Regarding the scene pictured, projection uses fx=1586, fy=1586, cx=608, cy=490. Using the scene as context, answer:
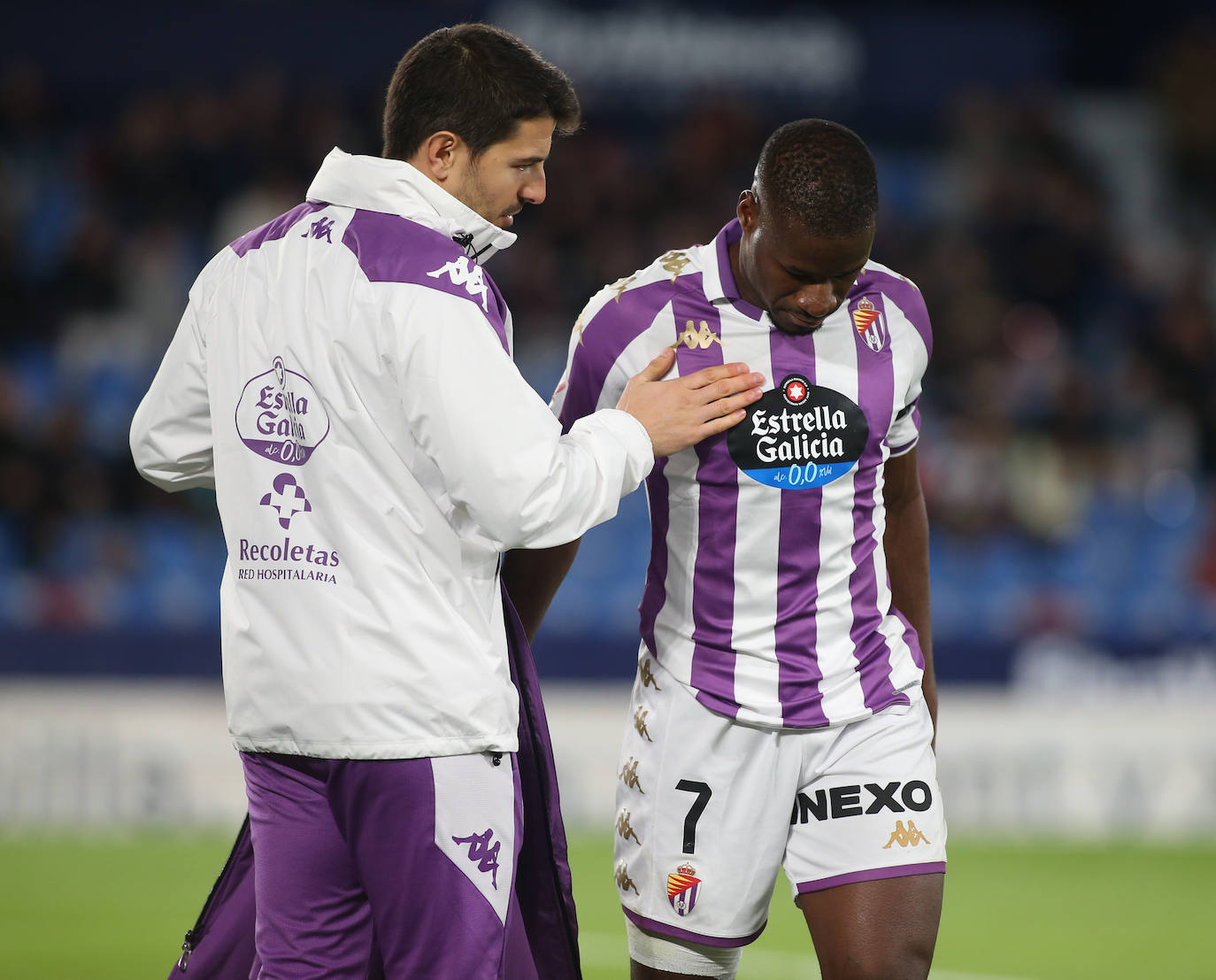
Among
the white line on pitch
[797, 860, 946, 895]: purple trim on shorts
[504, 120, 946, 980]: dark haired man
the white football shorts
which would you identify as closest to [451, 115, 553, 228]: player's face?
[504, 120, 946, 980]: dark haired man

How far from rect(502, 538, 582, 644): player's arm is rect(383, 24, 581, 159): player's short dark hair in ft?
3.29

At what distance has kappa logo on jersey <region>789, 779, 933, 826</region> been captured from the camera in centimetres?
324

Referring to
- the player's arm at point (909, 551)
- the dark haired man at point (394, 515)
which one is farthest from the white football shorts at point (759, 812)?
the dark haired man at point (394, 515)

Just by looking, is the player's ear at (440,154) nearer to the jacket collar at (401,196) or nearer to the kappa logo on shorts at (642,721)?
the jacket collar at (401,196)

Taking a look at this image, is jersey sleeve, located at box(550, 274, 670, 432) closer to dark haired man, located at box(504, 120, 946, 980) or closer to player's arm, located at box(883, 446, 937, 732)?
dark haired man, located at box(504, 120, 946, 980)

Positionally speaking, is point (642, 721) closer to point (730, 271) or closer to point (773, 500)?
point (773, 500)

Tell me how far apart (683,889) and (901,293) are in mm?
1383

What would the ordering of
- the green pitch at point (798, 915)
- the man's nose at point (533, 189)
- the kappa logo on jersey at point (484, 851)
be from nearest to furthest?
the kappa logo on jersey at point (484, 851)
the man's nose at point (533, 189)
the green pitch at point (798, 915)

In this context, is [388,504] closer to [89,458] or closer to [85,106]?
[89,458]

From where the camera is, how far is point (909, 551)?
3.59m

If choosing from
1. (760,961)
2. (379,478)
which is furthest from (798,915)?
(379,478)

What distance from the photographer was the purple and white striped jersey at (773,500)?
10.8ft

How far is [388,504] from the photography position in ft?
8.43

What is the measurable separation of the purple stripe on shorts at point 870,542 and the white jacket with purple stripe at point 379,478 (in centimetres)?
79
